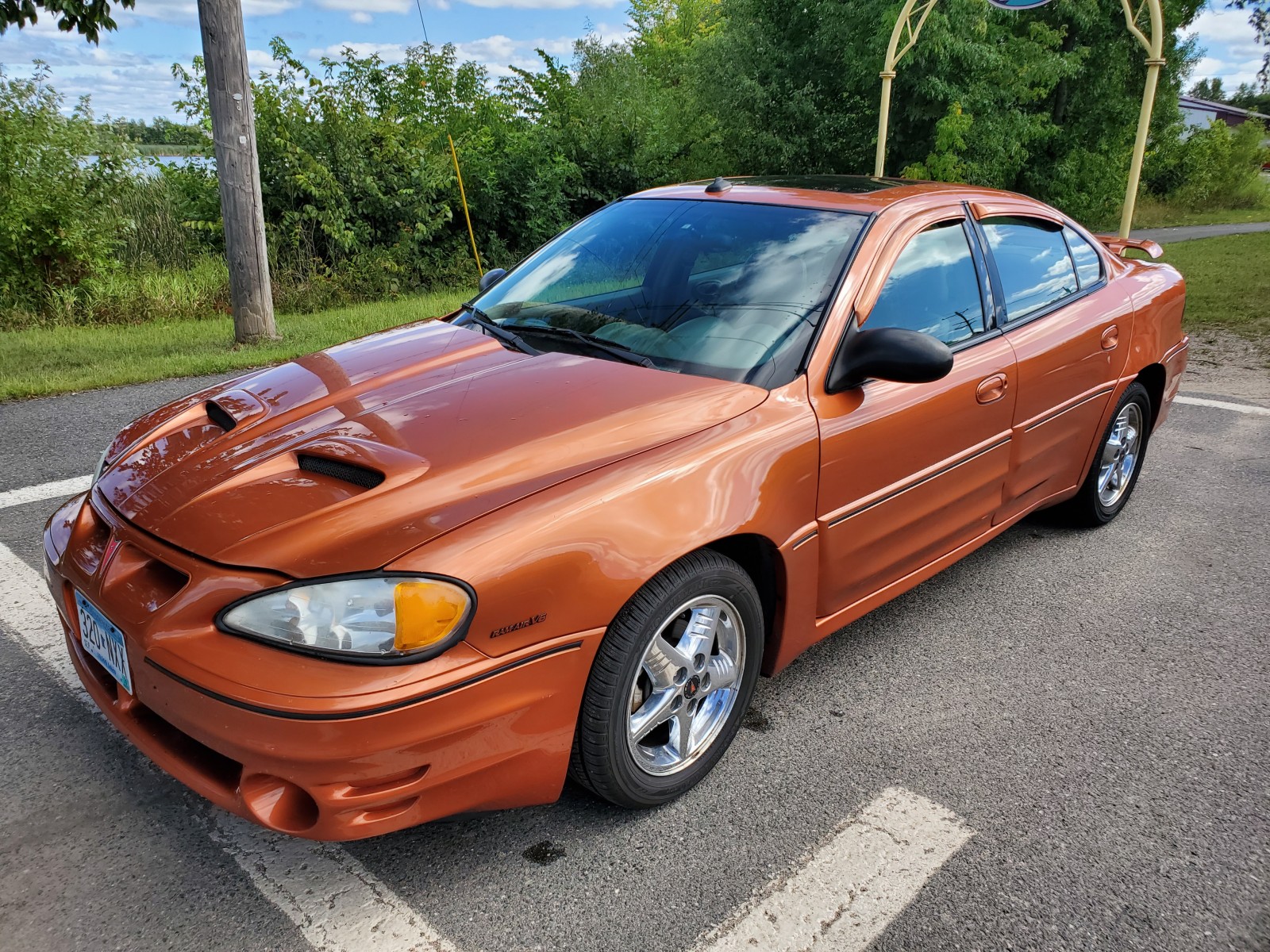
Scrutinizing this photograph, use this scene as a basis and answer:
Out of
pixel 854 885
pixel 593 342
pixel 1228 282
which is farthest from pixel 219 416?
pixel 1228 282

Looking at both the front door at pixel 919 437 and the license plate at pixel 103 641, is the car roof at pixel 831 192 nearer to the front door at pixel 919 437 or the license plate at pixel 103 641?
the front door at pixel 919 437

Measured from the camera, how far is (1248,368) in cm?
789

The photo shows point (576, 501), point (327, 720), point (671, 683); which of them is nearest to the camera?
point (327, 720)

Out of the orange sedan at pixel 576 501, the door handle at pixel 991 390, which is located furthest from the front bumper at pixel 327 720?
the door handle at pixel 991 390

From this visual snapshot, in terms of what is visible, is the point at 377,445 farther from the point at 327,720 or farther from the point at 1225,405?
the point at 1225,405

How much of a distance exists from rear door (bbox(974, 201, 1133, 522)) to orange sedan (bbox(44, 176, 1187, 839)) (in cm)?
2

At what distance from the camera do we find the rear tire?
13.6ft

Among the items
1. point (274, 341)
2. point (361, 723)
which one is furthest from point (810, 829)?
point (274, 341)

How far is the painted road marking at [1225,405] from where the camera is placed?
6512mm

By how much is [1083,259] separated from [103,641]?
4.02 m

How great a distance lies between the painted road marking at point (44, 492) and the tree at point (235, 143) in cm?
380

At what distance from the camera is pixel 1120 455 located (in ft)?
14.3

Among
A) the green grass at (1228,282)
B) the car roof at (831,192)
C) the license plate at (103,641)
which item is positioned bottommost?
the green grass at (1228,282)

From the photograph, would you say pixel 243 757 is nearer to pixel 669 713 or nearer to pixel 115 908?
pixel 115 908
